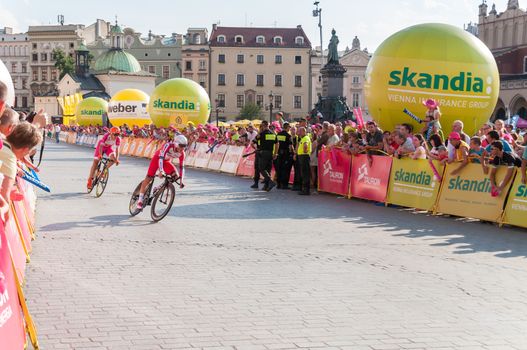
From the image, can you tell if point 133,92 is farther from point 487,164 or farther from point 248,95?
point 248,95

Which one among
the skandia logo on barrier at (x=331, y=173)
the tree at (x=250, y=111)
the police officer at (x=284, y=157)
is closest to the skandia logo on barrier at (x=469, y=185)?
→ the skandia logo on barrier at (x=331, y=173)

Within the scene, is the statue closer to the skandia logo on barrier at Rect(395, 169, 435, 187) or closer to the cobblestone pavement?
the skandia logo on barrier at Rect(395, 169, 435, 187)

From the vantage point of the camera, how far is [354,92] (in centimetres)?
9900


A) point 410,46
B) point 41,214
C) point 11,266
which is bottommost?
point 41,214

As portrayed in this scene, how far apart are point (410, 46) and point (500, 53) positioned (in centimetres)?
6221

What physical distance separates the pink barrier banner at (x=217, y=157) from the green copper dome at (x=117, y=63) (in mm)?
73451

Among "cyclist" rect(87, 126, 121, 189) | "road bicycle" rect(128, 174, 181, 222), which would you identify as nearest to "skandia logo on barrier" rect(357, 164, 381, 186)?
"road bicycle" rect(128, 174, 181, 222)

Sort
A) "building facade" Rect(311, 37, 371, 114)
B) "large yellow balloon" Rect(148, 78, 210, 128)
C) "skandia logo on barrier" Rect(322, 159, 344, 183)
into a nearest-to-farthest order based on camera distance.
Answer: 1. "skandia logo on barrier" Rect(322, 159, 344, 183)
2. "large yellow balloon" Rect(148, 78, 210, 128)
3. "building facade" Rect(311, 37, 371, 114)

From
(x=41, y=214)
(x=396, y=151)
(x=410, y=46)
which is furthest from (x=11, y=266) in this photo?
(x=410, y=46)

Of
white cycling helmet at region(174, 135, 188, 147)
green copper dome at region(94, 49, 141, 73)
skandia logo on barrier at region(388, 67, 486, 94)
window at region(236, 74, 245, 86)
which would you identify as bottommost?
white cycling helmet at region(174, 135, 188, 147)

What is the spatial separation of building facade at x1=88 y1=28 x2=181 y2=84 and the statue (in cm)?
5532

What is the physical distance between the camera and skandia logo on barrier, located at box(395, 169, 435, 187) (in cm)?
1439

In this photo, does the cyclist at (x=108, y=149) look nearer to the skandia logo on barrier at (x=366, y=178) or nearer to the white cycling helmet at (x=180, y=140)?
the white cycling helmet at (x=180, y=140)

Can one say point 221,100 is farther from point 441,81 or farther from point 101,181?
point 441,81
